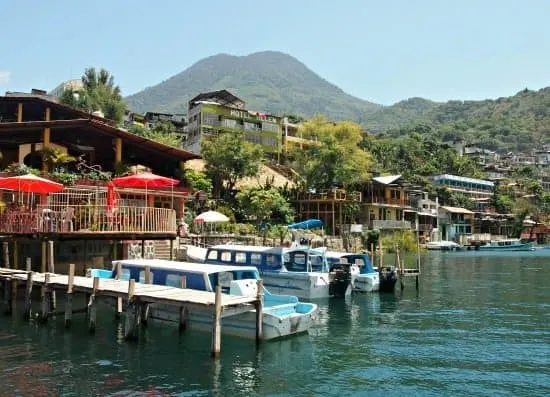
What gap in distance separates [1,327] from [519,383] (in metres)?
18.2

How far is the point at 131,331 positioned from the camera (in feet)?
61.0

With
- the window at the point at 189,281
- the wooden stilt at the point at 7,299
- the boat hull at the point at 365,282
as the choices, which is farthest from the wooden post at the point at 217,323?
the boat hull at the point at 365,282

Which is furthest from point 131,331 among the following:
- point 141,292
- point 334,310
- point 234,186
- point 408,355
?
point 234,186

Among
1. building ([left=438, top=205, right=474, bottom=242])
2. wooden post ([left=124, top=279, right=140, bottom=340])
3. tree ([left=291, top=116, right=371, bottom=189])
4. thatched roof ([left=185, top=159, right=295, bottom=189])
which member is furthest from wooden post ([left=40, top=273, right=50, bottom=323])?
building ([left=438, top=205, right=474, bottom=242])

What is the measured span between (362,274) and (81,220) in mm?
17136

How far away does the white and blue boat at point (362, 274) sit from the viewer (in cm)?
3341

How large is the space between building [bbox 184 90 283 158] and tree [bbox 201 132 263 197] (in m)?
13.8

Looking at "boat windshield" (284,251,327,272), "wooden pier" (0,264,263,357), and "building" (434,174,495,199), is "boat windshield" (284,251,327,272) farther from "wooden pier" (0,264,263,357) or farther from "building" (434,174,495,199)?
"building" (434,174,495,199)

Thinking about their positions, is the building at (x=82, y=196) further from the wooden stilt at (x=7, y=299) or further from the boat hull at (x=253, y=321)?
the boat hull at (x=253, y=321)

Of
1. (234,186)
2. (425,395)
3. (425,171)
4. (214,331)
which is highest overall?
(425,171)

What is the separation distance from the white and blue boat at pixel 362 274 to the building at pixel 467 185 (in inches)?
2928

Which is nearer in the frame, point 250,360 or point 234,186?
point 250,360

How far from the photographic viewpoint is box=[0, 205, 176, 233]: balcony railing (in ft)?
80.0

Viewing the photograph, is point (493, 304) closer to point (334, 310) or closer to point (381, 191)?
point (334, 310)
